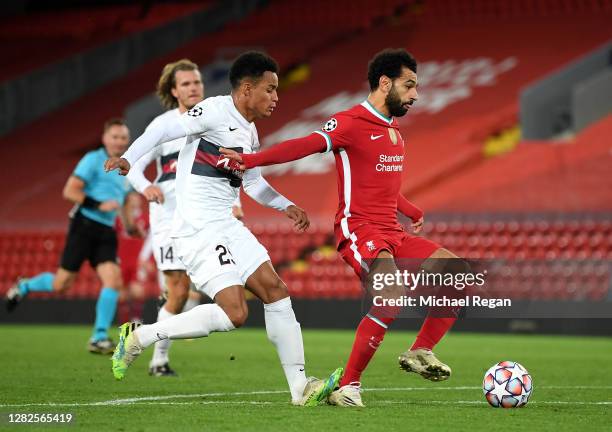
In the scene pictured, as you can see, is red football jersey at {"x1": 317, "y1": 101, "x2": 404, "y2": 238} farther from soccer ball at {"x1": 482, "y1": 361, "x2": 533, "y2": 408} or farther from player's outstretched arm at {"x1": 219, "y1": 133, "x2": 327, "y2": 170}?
soccer ball at {"x1": 482, "y1": 361, "x2": 533, "y2": 408}

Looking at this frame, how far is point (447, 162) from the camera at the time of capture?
19781mm

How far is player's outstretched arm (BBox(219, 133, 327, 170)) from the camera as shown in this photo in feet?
21.1

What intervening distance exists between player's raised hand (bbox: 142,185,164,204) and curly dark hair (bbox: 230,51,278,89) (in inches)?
56.7

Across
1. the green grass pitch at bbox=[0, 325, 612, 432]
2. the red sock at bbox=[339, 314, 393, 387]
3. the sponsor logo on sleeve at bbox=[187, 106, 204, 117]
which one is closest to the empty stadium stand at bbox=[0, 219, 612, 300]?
the green grass pitch at bbox=[0, 325, 612, 432]

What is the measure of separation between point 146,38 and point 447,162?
1085cm

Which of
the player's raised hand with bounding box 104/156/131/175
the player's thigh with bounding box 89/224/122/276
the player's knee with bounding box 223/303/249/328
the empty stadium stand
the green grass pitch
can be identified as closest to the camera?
the green grass pitch

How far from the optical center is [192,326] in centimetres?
661

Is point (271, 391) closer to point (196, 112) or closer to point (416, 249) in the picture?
point (416, 249)

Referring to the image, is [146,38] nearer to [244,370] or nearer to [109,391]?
[244,370]

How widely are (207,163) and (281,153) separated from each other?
1.65 ft

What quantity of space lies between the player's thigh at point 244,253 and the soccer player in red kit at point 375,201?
0.56m

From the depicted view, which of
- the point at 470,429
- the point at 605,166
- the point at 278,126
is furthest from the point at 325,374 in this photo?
the point at 278,126

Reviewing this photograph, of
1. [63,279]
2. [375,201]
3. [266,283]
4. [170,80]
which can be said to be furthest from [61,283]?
[375,201]

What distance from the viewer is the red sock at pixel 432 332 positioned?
6.86 metres
